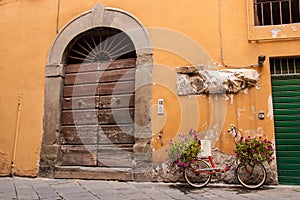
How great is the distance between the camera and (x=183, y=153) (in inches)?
192

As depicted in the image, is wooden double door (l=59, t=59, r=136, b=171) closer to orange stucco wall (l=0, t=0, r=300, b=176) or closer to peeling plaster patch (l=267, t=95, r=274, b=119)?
orange stucco wall (l=0, t=0, r=300, b=176)

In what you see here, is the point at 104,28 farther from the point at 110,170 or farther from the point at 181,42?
the point at 110,170

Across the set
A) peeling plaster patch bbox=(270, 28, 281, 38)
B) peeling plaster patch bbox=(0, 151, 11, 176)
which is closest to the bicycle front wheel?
peeling plaster patch bbox=(270, 28, 281, 38)

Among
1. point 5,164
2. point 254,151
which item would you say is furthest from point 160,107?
point 5,164

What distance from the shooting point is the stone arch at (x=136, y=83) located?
18.0 feet

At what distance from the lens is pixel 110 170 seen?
5605 mm

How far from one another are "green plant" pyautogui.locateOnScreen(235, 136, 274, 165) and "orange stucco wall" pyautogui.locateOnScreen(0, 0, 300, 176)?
0.34 m

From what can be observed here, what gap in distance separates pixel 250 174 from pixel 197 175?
2.94 feet

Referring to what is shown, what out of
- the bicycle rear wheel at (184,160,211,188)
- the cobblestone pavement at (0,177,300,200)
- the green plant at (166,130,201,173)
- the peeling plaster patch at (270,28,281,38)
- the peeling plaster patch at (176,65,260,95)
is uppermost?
the peeling plaster patch at (270,28,281,38)

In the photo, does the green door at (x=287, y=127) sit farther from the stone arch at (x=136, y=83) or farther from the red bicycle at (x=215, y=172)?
the stone arch at (x=136, y=83)

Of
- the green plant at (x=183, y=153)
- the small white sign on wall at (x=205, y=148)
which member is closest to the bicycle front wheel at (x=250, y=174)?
the small white sign on wall at (x=205, y=148)

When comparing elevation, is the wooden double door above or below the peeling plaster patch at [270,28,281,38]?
below

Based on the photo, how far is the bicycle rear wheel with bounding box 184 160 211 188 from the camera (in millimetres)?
4852

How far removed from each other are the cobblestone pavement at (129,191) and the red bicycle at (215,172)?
0.13 metres
